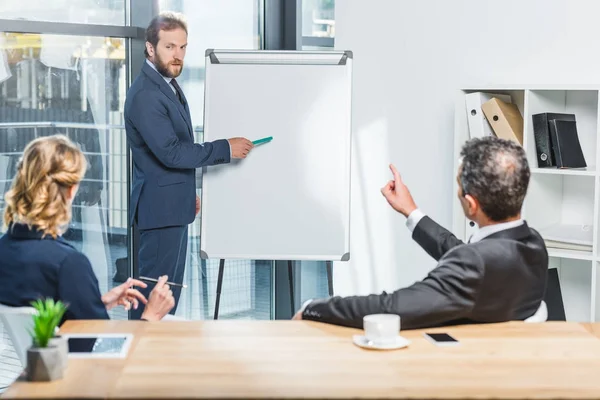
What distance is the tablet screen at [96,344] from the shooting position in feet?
6.41

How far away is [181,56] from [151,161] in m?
0.48

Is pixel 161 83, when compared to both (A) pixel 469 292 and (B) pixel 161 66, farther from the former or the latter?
(A) pixel 469 292

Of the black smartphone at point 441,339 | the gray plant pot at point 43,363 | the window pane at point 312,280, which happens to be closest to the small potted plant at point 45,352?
the gray plant pot at point 43,363

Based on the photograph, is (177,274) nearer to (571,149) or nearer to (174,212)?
(174,212)

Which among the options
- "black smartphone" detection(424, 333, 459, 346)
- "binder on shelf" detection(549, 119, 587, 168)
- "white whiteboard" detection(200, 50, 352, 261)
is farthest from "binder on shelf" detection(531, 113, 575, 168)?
"black smartphone" detection(424, 333, 459, 346)

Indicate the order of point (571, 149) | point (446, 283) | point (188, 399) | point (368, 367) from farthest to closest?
point (571, 149) → point (446, 283) → point (368, 367) → point (188, 399)

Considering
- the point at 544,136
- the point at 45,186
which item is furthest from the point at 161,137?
the point at 544,136

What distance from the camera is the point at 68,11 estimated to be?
3.88 m

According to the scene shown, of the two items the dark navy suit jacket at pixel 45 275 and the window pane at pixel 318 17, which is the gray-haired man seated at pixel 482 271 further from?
the window pane at pixel 318 17

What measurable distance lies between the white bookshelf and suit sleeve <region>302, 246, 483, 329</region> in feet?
5.33

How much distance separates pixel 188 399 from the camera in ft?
5.24

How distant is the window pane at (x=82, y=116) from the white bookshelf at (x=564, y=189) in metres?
1.58

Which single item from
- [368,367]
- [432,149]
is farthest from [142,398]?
[432,149]

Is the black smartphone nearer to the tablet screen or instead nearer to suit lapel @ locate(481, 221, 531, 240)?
suit lapel @ locate(481, 221, 531, 240)
